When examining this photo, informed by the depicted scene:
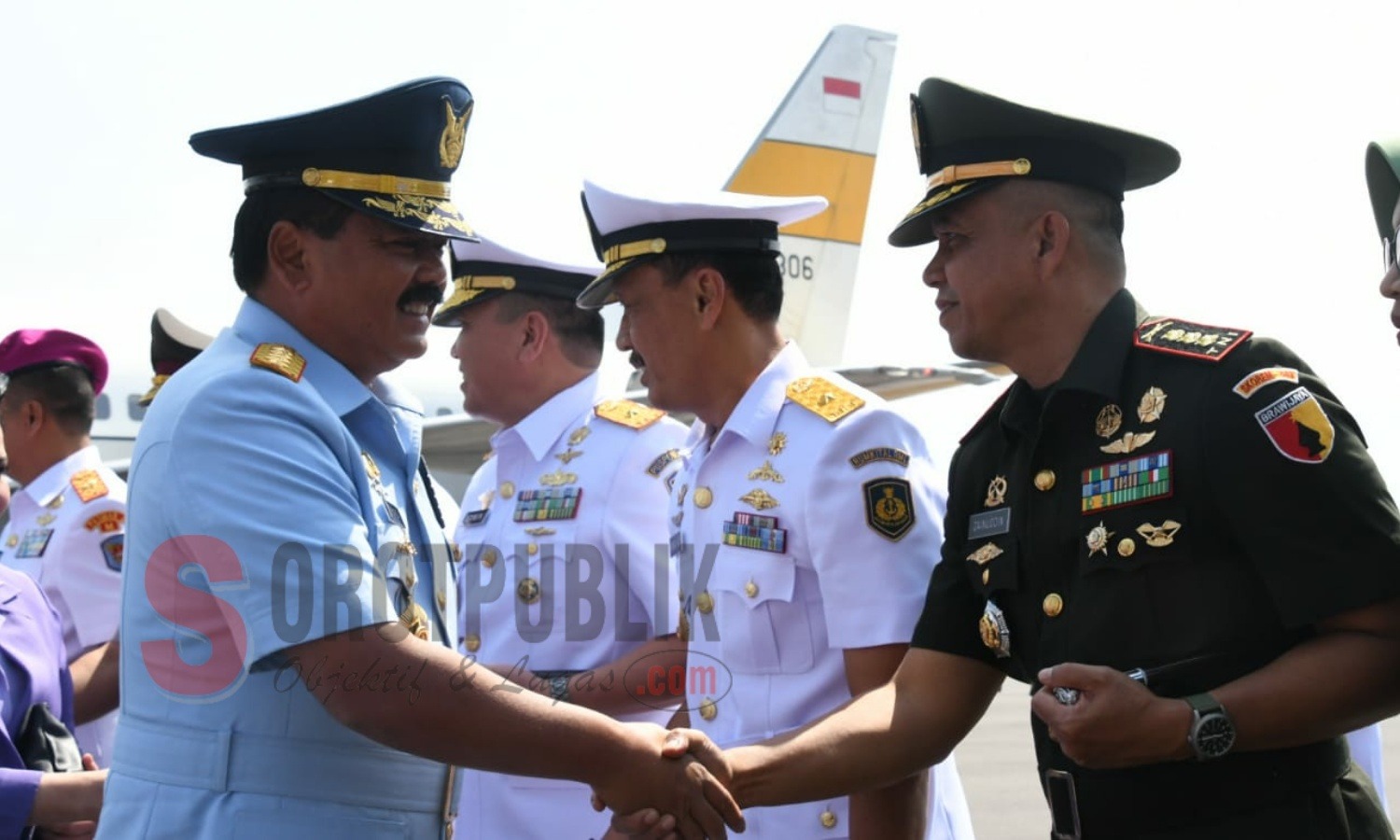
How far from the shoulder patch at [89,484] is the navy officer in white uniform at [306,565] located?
2.73 meters

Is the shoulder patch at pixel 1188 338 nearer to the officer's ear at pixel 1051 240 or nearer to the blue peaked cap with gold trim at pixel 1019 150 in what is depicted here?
the officer's ear at pixel 1051 240

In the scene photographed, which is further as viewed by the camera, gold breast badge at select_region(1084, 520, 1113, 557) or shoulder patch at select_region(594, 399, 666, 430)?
shoulder patch at select_region(594, 399, 666, 430)

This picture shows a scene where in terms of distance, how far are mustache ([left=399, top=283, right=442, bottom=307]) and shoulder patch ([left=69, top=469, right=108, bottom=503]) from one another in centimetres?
280

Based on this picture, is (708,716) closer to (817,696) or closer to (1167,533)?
(817,696)

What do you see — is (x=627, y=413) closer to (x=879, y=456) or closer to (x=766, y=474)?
(x=766, y=474)

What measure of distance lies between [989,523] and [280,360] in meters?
1.27

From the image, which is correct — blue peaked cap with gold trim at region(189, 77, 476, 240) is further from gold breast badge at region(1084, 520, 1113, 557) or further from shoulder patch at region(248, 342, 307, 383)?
gold breast badge at region(1084, 520, 1113, 557)

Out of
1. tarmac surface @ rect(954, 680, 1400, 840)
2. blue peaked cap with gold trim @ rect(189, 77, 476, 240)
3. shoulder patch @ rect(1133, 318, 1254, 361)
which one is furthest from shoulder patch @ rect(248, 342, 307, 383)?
tarmac surface @ rect(954, 680, 1400, 840)

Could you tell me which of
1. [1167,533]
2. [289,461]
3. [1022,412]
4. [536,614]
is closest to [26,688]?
[536,614]

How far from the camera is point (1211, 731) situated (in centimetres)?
212

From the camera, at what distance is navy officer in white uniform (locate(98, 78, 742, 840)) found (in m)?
2.17

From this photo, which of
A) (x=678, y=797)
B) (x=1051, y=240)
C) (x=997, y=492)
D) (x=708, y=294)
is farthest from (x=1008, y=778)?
(x=1051, y=240)

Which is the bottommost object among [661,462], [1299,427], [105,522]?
[105,522]

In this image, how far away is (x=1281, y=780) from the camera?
221 centimetres
